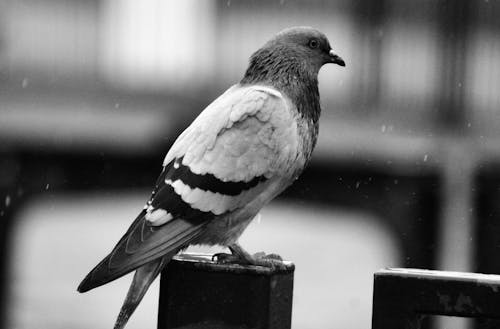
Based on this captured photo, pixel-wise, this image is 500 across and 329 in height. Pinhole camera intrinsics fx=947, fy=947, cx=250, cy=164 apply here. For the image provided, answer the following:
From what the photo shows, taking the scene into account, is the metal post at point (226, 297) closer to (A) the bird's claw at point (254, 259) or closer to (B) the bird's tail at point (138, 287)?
(B) the bird's tail at point (138, 287)

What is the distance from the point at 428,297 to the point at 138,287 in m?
1.09

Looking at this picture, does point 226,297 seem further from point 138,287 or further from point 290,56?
point 290,56

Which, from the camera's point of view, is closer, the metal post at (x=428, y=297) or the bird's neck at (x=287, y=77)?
the metal post at (x=428, y=297)

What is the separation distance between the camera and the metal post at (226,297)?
2.11m

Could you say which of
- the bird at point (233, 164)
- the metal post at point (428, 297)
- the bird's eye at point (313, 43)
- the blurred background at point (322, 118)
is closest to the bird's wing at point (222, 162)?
the bird at point (233, 164)

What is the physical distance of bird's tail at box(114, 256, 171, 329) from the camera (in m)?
2.62

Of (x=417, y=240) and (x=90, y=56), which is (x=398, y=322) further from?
(x=90, y=56)

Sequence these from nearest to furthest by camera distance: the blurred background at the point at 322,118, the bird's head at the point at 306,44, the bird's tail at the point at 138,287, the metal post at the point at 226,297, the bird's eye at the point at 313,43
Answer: the metal post at the point at 226,297, the bird's tail at the point at 138,287, the bird's head at the point at 306,44, the bird's eye at the point at 313,43, the blurred background at the point at 322,118

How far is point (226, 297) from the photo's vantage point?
2.14m

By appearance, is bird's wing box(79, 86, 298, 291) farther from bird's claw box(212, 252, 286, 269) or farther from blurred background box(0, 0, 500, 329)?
blurred background box(0, 0, 500, 329)

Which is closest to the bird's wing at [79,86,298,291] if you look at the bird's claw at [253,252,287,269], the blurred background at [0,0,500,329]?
the bird's claw at [253,252,287,269]

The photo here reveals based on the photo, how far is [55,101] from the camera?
Answer: 32.6ft

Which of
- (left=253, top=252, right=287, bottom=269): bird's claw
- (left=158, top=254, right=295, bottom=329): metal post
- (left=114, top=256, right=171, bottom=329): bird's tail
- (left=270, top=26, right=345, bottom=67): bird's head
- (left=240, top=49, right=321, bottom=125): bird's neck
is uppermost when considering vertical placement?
(left=270, top=26, right=345, bottom=67): bird's head

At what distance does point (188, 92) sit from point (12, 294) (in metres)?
3.09
